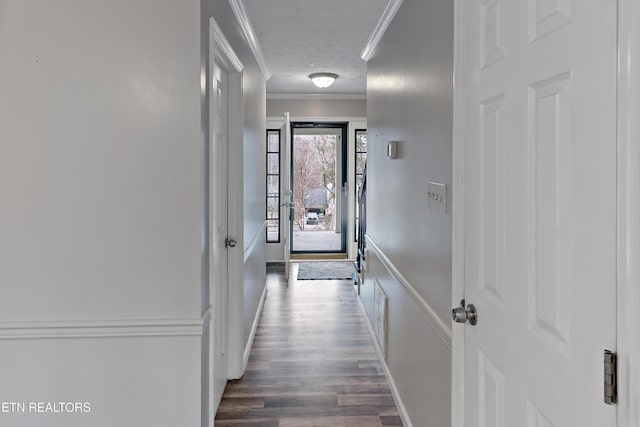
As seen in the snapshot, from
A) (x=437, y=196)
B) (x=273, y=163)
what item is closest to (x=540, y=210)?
(x=437, y=196)

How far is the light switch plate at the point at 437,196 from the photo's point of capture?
1.70m

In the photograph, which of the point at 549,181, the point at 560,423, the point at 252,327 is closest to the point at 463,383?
the point at 560,423

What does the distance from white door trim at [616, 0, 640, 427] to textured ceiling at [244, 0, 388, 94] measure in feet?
7.84

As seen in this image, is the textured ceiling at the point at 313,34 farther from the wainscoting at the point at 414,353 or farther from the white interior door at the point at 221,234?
the wainscoting at the point at 414,353

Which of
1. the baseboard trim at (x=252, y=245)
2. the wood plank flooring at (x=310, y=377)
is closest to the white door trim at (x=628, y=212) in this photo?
the wood plank flooring at (x=310, y=377)

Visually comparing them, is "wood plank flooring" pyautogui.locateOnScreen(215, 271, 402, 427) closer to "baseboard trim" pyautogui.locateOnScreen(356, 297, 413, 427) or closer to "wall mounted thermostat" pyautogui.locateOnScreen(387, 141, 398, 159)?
"baseboard trim" pyautogui.locateOnScreen(356, 297, 413, 427)

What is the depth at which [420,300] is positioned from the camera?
206 centimetres

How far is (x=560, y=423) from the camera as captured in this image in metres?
0.88

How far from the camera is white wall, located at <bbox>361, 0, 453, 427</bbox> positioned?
1.73 meters

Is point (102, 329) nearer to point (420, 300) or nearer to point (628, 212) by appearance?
point (420, 300)

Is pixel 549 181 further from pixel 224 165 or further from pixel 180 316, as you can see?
pixel 224 165

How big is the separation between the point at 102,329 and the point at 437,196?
145cm

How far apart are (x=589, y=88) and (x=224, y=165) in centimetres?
225

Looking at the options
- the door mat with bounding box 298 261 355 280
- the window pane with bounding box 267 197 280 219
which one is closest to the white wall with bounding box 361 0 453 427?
the door mat with bounding box 298 261 355 280
